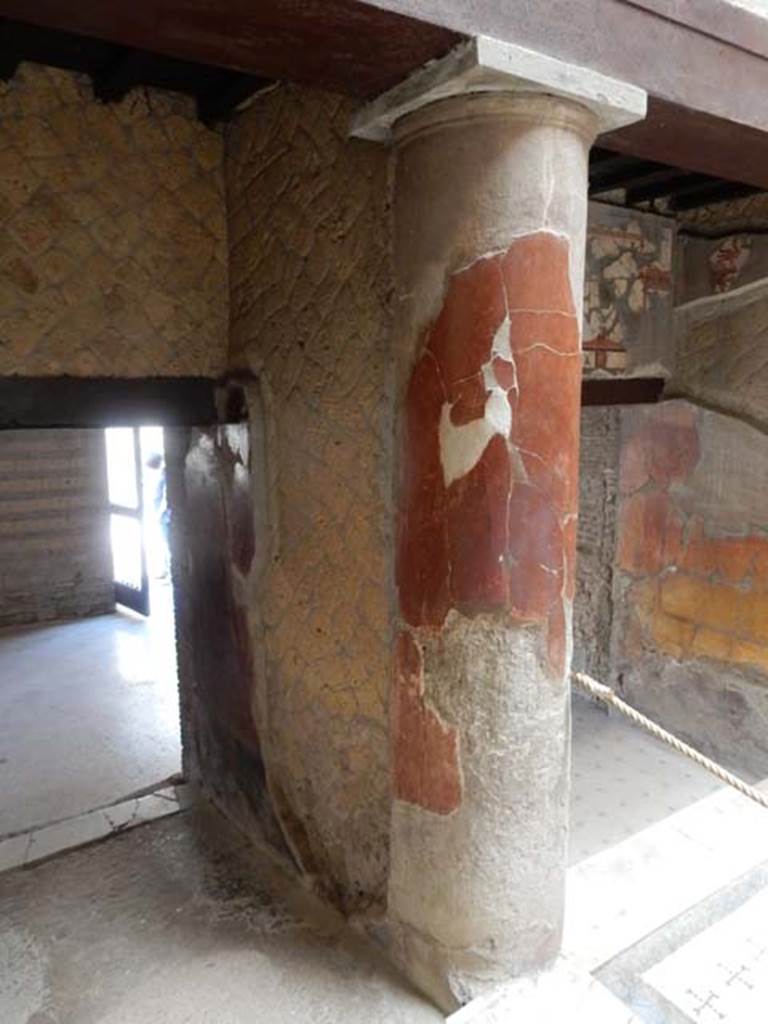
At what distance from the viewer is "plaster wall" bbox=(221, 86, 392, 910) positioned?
1.36 m

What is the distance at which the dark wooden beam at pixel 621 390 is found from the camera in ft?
8.16

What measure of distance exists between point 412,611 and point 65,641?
14.0 ft

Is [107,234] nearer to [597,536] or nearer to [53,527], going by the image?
[597,536]

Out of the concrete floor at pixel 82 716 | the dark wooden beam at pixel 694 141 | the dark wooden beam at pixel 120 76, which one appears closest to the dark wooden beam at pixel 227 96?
the dark wooden beam at pixel 120 76

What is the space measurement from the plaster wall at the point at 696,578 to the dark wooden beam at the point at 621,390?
9 cm

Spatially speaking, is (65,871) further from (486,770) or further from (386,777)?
(486,770)

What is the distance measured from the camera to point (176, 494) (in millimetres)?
2182

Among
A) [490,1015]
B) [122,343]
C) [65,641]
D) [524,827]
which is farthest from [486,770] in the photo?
[65,641]

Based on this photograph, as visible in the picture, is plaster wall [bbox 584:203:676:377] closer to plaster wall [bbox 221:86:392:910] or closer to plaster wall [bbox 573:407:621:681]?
plaster wall [bbox 573:407:621:681]

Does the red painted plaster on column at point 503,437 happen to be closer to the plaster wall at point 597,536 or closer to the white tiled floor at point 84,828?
the white tiled floor at point 84,828

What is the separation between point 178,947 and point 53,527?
168 inches

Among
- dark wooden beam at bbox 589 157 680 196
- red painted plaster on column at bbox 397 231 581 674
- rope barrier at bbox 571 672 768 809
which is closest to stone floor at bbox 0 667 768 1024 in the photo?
rope barrier at bbox 571 672 768 809

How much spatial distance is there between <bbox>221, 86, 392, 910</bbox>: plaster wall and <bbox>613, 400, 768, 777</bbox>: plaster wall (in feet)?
5.29

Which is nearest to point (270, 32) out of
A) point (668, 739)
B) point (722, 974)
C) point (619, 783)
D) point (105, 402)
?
point (105, 402)
